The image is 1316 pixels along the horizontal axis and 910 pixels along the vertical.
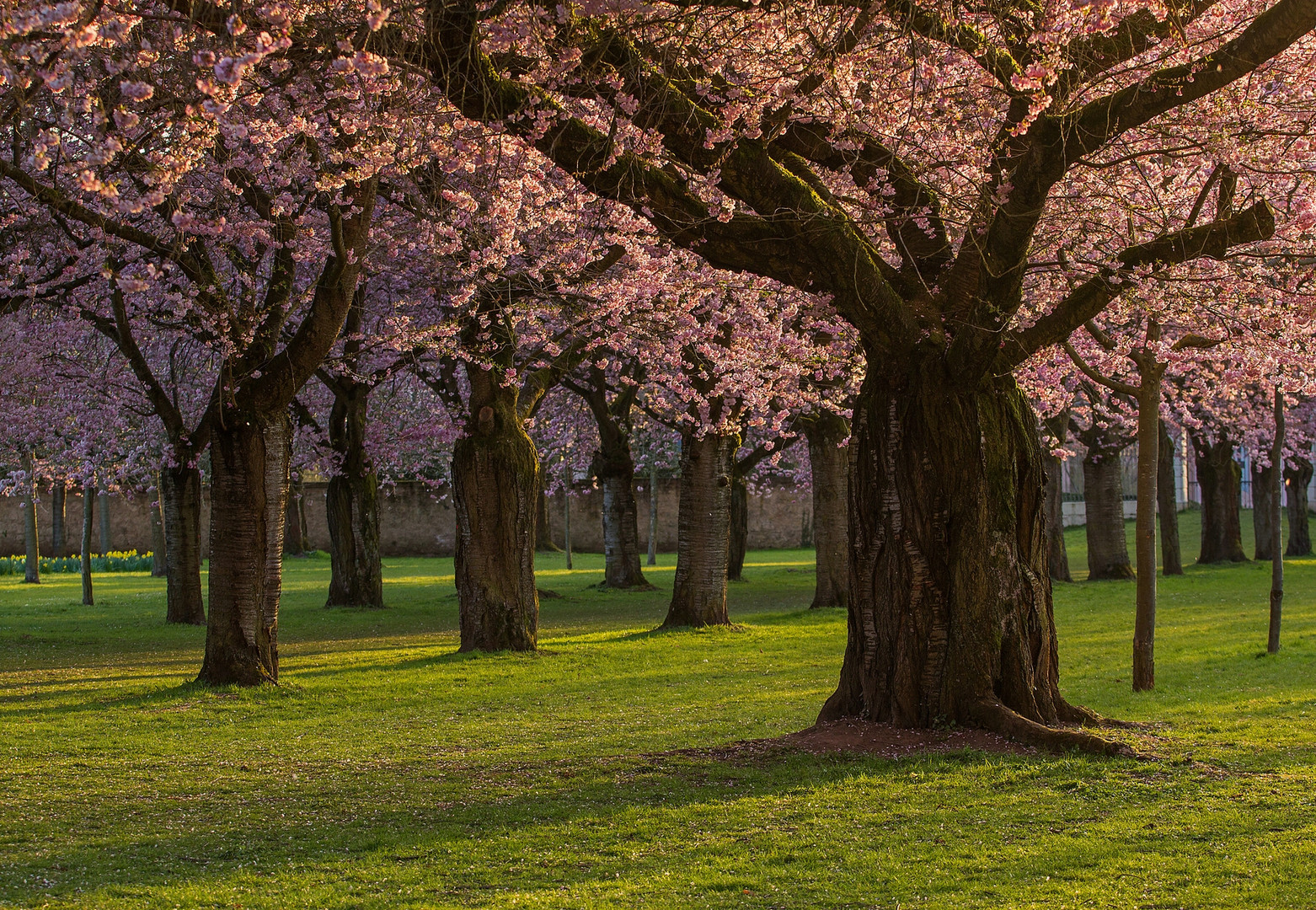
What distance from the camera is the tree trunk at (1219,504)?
1309 inches

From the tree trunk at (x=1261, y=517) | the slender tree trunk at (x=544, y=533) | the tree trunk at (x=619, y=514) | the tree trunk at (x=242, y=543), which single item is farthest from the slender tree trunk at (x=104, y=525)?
the tree trunk at (x=1261, y=517)

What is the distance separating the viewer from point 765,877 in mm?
5836

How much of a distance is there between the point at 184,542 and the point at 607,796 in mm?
15708

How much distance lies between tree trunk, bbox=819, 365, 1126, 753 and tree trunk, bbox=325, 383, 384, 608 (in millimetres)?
17251

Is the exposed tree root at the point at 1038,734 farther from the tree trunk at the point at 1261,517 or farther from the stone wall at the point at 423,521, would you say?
the stone wall at the point at 423,521

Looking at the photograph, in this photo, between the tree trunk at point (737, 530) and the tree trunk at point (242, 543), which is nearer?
the tree trunk at point (242, 543)

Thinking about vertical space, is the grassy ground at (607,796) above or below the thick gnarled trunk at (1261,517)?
below

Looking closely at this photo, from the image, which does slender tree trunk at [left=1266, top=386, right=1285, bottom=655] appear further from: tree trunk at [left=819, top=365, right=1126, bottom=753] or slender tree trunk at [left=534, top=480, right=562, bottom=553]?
slender tree trunk at [left=534, top=480, right=562, bottom=553]

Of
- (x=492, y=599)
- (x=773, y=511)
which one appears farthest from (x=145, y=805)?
(x=773, y=511)

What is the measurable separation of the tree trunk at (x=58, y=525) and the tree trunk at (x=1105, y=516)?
35265mm

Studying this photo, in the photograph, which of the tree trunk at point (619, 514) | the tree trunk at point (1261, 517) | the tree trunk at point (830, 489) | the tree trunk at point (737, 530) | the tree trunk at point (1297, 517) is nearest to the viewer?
the tree trunk at point (830, 489)

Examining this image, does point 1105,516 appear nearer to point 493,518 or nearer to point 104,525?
point 493,518

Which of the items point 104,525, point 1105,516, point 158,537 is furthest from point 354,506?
point 104,525

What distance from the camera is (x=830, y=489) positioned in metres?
23.2
